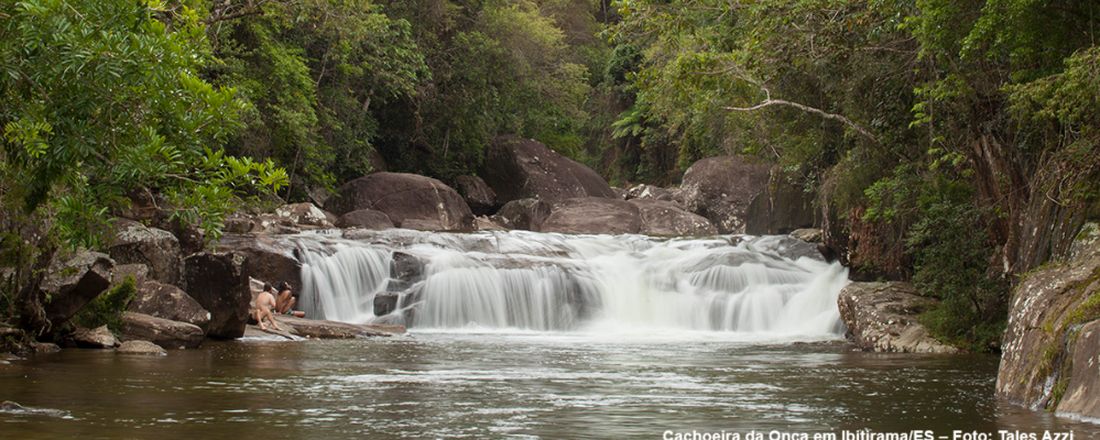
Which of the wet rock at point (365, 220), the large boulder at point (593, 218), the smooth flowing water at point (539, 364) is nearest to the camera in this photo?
the smooth flowing water at point (539, 364)

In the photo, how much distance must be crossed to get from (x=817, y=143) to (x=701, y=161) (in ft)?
74.0

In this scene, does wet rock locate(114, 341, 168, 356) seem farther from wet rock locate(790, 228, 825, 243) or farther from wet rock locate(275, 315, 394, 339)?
wet rock locate(790, 228, 825, 243)

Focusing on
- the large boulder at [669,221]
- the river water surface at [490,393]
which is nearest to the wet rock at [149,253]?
the river water surface at [490,393]

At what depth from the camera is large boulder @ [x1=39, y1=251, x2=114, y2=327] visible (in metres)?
15.6

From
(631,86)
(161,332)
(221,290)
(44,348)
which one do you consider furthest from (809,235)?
(44,348)

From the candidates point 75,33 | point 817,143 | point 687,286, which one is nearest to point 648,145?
point 687,286

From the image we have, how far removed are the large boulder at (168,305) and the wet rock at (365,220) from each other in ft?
52.6

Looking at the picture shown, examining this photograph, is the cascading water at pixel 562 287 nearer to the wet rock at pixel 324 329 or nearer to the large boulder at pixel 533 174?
the wet rock at pixel 324 329

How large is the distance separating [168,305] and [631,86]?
1087 centimetres

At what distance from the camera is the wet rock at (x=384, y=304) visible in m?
23.6

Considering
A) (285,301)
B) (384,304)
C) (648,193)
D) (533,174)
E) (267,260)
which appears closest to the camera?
(285,301)

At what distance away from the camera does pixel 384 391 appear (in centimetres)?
1168

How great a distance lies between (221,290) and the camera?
1905 centimetres

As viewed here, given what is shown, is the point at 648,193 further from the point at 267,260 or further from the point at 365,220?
the point at 267,260
